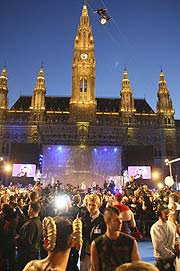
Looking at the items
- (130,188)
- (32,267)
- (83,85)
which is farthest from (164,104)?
(32,267)

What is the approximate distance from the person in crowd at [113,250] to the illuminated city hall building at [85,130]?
31.5 meters

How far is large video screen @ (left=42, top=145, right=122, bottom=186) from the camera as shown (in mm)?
33906

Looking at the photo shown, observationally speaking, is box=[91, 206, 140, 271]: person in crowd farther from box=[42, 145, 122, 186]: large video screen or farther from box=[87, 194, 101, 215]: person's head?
box=[42, 145, 122, 186]: large video screen

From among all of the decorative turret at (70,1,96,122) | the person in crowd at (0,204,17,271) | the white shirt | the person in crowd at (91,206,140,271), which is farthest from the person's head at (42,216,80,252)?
the decorative turret at (70,1,96,122)

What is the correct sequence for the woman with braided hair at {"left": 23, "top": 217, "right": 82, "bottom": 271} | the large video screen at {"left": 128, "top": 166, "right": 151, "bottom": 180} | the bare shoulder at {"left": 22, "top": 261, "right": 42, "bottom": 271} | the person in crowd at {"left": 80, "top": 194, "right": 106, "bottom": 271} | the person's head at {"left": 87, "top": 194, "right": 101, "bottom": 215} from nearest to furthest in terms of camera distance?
1. the bare shoulder at {"left": 22, "top": 261, "right": 42, "bottom": 271}
2. the woman with braided hair at {"left": 23, "top": 217, "right": 82, "bottom": 271}
3. the person in crowd at {"left": 80, "top": 194, "right": 106, "bottom": 271}
4. the person's head at {"left": 87, "top": 194, "right": 101, "bottom": 215}
5. the large video screen at {"left": 128, "top": 166, "right": 151, "bottom": 180}

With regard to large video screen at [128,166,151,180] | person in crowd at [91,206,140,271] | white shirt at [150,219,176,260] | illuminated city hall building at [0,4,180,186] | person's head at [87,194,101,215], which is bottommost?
white shirt at [150,219,176,260]

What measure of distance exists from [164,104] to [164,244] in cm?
4203

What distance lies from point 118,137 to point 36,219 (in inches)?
1402

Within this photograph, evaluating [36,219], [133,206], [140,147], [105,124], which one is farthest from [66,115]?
[36,219]

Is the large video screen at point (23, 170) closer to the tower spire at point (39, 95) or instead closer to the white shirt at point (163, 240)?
the tower spire at point (39, 95)

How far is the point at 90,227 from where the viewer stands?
4023mm

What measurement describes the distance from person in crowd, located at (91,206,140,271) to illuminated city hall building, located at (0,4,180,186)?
3145 centimetres

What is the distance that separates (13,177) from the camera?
1224 inches

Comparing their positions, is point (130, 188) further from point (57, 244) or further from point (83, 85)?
point (83, 85)
